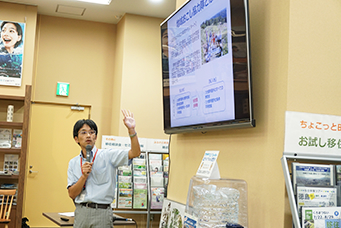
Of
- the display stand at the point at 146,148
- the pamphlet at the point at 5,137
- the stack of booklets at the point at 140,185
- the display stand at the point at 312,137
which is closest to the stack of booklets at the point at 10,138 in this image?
the pamphlet at the point at 5,137

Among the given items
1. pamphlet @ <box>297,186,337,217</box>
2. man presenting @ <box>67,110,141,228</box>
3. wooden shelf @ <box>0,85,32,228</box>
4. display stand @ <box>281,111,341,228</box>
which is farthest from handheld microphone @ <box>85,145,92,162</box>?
wooden shelf @ <box>0,85,32,228</box>

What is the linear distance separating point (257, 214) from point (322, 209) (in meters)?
0.45

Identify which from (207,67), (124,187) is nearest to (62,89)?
(124,187)

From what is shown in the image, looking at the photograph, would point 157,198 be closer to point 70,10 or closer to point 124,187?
point 124,187

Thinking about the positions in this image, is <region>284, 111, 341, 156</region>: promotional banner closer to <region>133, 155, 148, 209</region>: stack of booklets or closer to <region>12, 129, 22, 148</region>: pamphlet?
<region>133, 155, 148, 209</region>: stack of booklets

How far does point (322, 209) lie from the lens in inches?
65.7

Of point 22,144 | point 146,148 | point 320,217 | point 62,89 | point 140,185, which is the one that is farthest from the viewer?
point 62,89

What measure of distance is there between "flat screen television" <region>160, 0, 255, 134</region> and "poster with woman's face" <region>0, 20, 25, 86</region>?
3.63 m

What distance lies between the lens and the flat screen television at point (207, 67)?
2098 mm

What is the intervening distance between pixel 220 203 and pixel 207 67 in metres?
0.92

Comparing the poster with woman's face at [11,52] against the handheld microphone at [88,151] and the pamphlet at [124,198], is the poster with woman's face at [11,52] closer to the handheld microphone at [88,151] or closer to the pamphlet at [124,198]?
the pamphlet at [124,198]

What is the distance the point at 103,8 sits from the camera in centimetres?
612

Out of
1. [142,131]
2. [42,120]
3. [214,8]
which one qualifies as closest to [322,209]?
[214,8]

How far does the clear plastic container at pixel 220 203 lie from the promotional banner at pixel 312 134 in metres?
0.39
